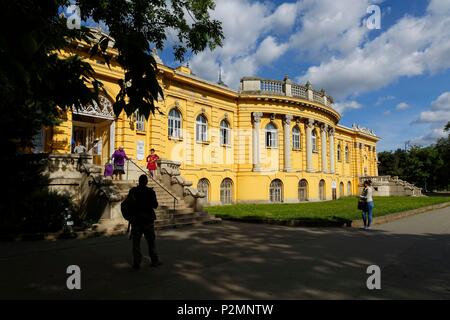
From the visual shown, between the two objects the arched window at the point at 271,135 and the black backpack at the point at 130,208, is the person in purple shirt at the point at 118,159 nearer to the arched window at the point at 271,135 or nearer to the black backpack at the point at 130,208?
the black backpack at the point at 130,208

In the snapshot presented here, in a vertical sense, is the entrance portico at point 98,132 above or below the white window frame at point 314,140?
below

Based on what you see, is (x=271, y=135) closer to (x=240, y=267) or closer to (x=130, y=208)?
(x=240, y=267)

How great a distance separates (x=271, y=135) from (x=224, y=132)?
13.3ft

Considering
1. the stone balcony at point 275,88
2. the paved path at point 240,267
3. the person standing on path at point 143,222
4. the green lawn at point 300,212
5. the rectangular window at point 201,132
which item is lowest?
the paved path at point 240,267

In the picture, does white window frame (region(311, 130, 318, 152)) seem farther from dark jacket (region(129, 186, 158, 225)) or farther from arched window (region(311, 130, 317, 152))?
dark jacket (region(129, 186, 158, 225))

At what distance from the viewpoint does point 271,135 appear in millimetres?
28688

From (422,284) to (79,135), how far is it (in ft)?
58.4

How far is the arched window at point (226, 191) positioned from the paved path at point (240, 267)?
1497 cm

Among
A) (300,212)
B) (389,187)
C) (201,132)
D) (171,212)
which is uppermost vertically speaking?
(201,132)

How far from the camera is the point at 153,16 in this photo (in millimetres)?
7422

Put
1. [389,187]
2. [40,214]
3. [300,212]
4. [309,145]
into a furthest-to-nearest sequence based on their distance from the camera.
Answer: [389,187] < [309,145] < [300,212] < [40,214]

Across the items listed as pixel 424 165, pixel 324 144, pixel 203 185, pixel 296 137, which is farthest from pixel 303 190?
pixel 424 165

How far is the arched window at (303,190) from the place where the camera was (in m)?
29.6

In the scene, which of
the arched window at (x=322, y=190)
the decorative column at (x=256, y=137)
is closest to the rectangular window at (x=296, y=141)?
the decorative column at (x=256, y=137)
